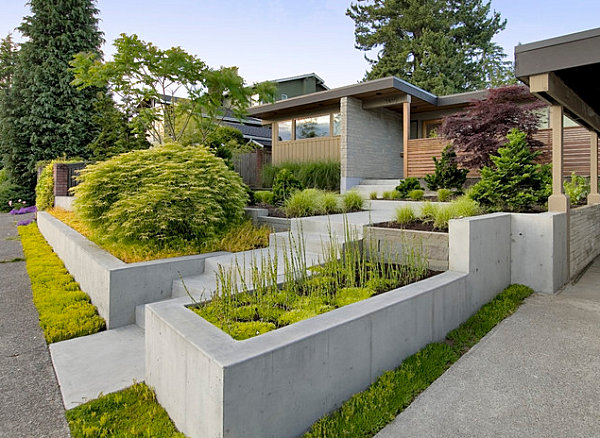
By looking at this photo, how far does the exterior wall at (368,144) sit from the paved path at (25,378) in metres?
8.49

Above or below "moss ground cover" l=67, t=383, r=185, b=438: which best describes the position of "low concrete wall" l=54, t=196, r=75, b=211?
above

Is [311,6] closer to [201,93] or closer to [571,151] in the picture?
[201,93]

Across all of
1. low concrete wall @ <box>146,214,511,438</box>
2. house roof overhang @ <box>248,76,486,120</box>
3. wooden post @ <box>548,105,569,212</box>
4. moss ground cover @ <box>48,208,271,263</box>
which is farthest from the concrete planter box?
house roof overhang @ <box>248,76,486,120</box>

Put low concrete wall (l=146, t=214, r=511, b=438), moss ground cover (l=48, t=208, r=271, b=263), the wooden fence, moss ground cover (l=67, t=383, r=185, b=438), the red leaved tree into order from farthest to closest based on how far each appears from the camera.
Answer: the wooden fence → the red leaved tree → moss ground cover (l=48, t=208, r=271, b=263) → moss ground cover (l=67, t=383, r=185, b=438) → low concrete wall (l=146, t=214, r=511, b=438)

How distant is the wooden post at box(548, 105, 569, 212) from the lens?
4.57 meters

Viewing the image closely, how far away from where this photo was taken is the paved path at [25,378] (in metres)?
1.88

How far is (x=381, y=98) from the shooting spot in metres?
11.4

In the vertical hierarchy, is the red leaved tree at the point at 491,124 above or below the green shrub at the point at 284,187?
above

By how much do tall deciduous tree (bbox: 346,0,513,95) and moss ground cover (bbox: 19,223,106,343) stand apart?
19545 mm

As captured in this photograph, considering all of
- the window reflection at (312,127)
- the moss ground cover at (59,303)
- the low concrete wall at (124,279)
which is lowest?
the moss ground cover at (59,303)

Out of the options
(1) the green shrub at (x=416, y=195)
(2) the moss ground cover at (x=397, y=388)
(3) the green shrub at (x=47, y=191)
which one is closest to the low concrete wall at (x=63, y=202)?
(3) the green shrub at (x=47, y=191)

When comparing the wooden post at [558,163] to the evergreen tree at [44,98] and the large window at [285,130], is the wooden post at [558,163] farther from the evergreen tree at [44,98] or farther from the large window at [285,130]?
the evergreen tree at [44,98]

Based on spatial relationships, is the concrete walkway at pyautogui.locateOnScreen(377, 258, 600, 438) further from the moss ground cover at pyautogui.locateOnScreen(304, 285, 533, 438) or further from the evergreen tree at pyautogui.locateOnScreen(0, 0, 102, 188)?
the evergreen tree at pyautogui.locateOnScreen(0, 0, 102, 188)

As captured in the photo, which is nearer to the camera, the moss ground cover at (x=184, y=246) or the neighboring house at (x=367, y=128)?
the moss ground cover at (x=184, y=246)
